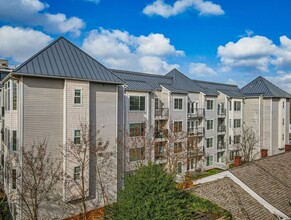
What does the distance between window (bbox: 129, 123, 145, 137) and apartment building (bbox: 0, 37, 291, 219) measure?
0.12m

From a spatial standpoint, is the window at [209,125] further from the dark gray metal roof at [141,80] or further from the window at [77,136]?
the window at [77,136]

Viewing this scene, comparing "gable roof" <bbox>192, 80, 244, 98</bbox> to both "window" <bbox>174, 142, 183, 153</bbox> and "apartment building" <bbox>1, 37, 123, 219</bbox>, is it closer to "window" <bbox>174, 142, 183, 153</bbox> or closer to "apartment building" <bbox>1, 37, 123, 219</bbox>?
"window" <bbox>174, 142, 183, 153</bbox>

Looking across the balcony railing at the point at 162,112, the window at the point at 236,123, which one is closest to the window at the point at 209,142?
the window at the point at 236,123

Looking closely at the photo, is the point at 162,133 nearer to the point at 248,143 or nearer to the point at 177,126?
the point at 177,126

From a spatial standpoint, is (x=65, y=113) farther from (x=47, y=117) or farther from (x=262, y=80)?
(x=262, y=80)

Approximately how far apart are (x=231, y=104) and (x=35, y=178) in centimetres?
3450

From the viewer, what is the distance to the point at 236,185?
18281mm

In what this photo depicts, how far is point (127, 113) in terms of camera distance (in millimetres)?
28438

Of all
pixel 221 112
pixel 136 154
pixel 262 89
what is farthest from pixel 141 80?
pixel 262 89

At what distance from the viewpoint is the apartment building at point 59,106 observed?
19719 mm

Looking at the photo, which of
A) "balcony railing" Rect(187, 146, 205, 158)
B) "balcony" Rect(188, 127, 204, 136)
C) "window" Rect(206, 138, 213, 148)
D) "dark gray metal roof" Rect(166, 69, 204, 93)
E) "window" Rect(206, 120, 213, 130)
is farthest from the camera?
"window" Rect(206, 138, 213, 148)

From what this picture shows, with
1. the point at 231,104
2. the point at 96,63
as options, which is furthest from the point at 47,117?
the point at 231,104

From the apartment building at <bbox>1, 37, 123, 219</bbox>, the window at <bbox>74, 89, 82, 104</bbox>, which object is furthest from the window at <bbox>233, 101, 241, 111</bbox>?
the window at <bbox>74, 89, 82, 104</bbox>

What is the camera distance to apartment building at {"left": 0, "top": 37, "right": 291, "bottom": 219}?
20.3 m
